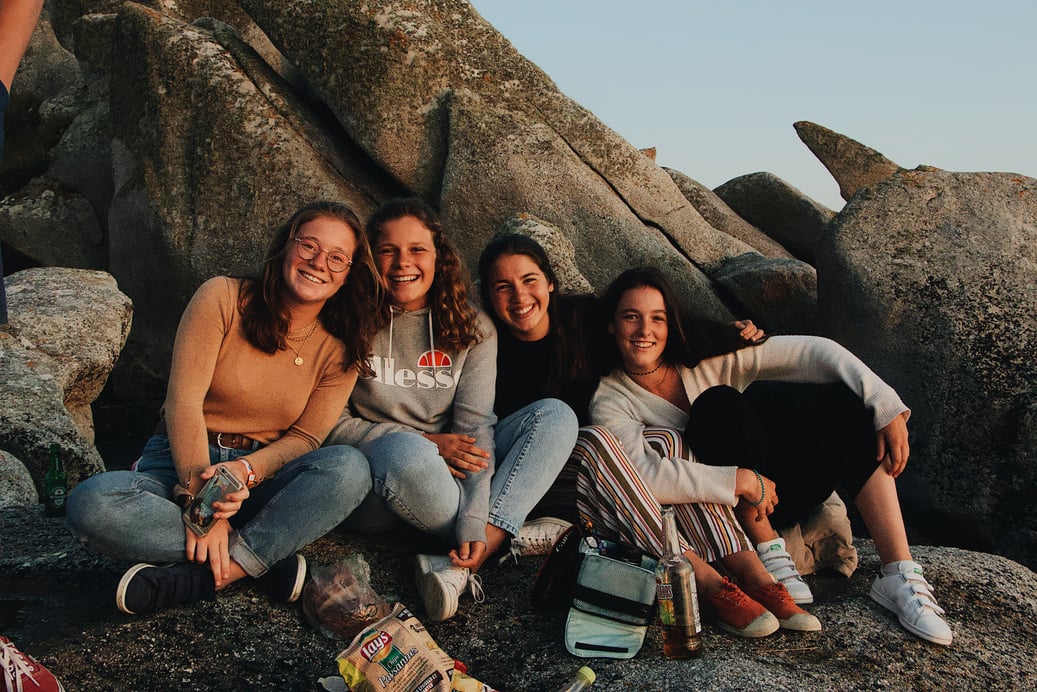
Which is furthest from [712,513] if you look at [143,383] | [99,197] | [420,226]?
[99,197]

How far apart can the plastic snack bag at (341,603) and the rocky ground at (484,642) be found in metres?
0.06

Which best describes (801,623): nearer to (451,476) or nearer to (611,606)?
(611,606)

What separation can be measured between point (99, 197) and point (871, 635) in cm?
933

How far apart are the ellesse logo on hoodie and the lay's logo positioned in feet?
4.75

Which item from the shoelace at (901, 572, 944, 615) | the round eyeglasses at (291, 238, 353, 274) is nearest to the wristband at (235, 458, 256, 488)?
the round eyeglasses at (291, 238, 353, 274)

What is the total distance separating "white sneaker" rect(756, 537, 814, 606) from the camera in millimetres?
3918

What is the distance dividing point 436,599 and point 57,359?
182 inches

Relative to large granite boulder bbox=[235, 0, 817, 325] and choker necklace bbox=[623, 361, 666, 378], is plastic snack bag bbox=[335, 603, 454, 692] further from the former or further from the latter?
large granite boulder bbox=[235, 0, 817, 325]

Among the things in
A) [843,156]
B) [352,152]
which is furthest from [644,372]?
[843,156]

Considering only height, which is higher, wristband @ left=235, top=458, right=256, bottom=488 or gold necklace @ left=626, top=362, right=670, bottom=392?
A: gold necklace @ left=626, top=362, right=670, bottom=392

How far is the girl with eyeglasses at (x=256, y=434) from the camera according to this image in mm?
3521

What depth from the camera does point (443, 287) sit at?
4336 mm

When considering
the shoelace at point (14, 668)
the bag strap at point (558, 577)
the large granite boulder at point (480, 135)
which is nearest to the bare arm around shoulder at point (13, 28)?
the shoelace at point (14, 668)

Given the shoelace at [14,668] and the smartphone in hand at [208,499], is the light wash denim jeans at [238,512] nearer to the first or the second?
the smartphone in hand at [208,499]
